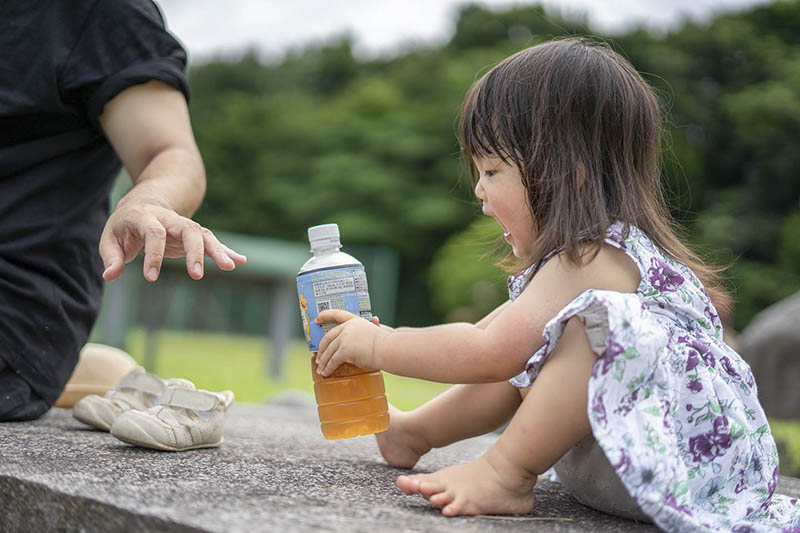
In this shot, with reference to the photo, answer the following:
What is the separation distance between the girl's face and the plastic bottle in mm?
217

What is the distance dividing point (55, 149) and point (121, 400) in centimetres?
47

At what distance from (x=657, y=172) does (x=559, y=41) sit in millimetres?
252

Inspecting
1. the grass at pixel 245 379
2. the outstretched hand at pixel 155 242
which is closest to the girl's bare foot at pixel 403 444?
the outstretched hand at pixel 155 242

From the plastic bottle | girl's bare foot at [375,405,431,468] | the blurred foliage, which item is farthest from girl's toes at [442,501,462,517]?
the blurred foliage

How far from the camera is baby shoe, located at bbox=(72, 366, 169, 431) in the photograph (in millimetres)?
1508

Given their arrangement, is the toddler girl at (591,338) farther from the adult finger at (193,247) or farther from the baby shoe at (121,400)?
the baby shoe at (121,400)

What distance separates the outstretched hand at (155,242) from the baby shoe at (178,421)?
264 mm

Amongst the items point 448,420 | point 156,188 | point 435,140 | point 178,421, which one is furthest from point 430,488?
point 435,140

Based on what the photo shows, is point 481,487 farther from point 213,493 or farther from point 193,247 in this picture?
point 193,247

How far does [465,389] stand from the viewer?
141cm

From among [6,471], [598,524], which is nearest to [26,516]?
[6,471]

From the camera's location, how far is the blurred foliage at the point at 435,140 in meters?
15.8

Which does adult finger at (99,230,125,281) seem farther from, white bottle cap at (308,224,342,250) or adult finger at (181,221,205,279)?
white bottle cap at (308,224,342,250)

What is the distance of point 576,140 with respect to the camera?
46.3 inches
